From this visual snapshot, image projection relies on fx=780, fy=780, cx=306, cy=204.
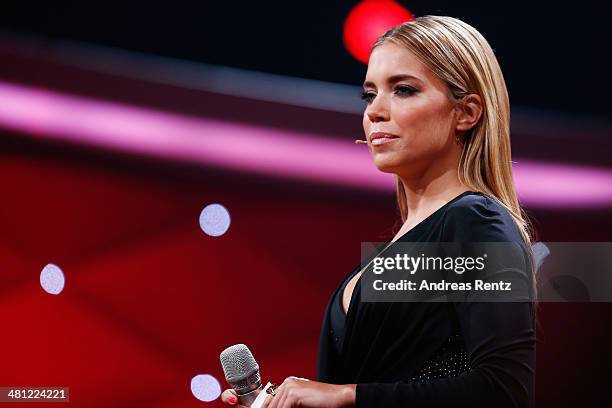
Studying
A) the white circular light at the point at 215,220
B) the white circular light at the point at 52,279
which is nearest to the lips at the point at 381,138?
the white circular light at the point at 215,220

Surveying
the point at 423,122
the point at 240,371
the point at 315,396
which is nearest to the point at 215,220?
the point at 240,371

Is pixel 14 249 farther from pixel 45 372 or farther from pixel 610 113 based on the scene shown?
pixel 610 113

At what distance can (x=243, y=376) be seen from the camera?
132 cm

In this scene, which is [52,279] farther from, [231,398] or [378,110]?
[378,110]

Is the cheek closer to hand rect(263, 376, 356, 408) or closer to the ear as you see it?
the ear

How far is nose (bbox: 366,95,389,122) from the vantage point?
1.31m

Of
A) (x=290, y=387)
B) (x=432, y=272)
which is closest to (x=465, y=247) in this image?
(x=432, y=272)

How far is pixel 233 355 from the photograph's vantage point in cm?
135

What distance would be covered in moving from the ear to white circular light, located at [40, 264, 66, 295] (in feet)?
5.03

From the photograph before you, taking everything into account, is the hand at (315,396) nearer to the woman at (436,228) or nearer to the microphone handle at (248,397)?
the woman at (436,228)

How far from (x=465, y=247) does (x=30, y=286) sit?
5.49ft

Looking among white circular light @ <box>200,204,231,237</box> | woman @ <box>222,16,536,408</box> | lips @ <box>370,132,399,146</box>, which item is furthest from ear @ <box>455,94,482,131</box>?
white circular light @ <box>200,204,231,237</box>

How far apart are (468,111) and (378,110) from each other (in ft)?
0.49

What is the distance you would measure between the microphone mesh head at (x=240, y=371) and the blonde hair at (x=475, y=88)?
0.48 metres
